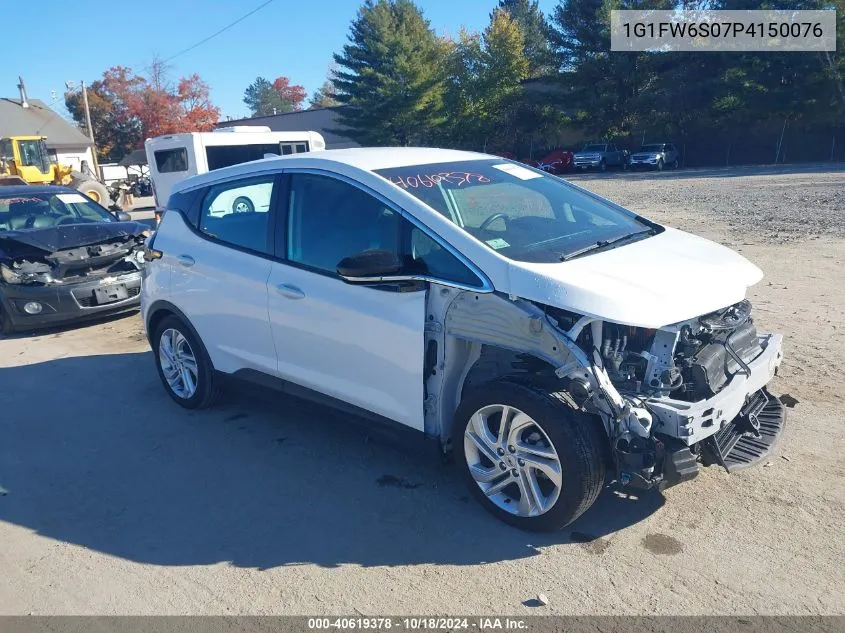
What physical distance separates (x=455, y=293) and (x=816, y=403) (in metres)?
2.86

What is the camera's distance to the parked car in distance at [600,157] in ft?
125

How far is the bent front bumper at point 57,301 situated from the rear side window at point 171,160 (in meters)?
9.64

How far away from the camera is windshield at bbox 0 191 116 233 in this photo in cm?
907

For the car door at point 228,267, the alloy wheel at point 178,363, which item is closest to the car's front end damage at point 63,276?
the alloy wheel at point 178,363

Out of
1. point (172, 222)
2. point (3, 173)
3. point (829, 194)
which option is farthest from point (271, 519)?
point (3, 173)

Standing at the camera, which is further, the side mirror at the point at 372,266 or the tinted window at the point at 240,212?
the tinted window at the point at 240,212

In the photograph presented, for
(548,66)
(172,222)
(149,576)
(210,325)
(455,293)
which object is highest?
(548,66)


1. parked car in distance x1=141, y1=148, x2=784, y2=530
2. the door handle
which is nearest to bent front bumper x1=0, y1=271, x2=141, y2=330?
parked car in distance x1=141, y1=148, x2=784, y2=530

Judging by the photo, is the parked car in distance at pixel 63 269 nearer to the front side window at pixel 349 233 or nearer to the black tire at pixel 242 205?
the black tire at pixel 242 205

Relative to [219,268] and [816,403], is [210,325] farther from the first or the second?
[816,403]

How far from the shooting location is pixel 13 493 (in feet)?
14.1

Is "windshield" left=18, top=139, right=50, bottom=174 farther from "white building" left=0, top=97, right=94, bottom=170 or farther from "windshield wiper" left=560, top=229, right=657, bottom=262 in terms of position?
"windshield wiper" left=560, top=229, right=657, bottom=262

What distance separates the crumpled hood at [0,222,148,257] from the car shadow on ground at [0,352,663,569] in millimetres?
3153

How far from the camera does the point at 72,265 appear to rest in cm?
815
